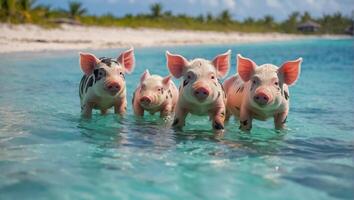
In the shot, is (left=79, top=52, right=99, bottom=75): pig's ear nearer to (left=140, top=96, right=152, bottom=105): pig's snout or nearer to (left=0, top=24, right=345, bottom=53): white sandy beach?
(left=140, top=96, right=152, bottom=105): pig's snout

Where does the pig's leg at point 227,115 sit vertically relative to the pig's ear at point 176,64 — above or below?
below

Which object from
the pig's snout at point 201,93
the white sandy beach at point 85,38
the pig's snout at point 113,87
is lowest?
the white sandy beach at point 85,38

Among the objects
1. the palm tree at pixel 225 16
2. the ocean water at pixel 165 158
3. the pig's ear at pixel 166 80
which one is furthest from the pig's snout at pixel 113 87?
the palm tree at pixel 225 16

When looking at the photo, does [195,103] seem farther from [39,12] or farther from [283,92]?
[39,12]

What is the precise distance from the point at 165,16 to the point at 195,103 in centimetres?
7203

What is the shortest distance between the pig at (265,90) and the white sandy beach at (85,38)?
924 inches

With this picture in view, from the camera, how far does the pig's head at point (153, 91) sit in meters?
8.05

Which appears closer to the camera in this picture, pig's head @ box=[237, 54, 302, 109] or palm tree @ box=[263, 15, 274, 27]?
pig's head @ box=[237, 54, 302, 109]

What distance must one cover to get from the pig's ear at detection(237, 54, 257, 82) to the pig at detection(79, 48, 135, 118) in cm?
181

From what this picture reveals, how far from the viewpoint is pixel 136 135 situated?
22.9 feet

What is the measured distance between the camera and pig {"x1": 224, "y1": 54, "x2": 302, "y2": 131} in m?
6.51

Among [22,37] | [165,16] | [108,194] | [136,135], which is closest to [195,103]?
[136,135]

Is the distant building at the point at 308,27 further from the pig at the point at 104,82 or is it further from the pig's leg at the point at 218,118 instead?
the pig's leg at the point at 218,118

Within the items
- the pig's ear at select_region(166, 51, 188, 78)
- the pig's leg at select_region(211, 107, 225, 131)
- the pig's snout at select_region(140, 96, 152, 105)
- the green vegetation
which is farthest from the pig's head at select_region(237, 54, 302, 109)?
the green vegetation
